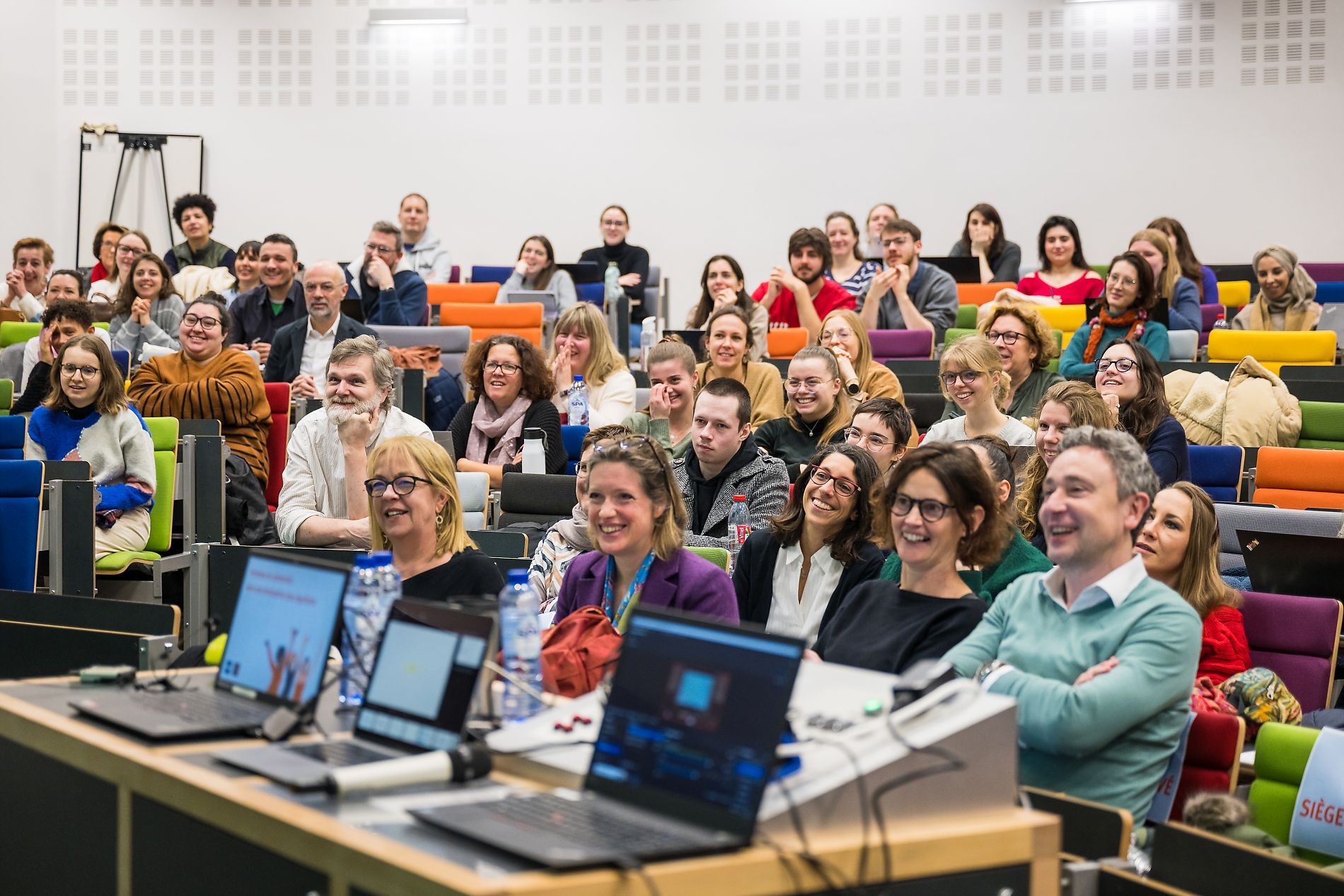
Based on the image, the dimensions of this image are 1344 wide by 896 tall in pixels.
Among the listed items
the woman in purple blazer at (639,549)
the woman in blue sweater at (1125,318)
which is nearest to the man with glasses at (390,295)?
the woman in blue sweater at (1125,318)

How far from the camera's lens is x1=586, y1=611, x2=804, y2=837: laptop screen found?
1.62 m

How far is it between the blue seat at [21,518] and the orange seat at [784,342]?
377 cm

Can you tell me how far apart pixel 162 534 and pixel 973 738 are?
4.00 metres

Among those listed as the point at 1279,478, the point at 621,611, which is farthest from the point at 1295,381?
the point at 621,611

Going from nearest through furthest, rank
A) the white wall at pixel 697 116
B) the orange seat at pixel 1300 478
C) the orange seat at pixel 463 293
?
1. the orange seat at pixel 1300 478
2. the orange seat at pixel 463 293
3. the white wall at pixel 697 116

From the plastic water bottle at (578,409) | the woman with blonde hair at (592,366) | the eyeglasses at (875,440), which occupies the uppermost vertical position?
the woman with blonde hair at (592,366)

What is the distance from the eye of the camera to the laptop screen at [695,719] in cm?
162

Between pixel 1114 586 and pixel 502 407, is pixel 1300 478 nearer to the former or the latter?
pixel 502 407

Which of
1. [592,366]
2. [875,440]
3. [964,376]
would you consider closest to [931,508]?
[875,440]

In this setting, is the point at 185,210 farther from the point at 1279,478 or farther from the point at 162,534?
the point at 1279,478

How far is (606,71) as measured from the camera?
11.7 metres

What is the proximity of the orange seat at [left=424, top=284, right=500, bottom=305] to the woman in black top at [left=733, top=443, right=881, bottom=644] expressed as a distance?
19.9ft

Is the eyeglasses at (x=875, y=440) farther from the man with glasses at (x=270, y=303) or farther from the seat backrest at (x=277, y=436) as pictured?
the man with glasses at (x=270, y=303)

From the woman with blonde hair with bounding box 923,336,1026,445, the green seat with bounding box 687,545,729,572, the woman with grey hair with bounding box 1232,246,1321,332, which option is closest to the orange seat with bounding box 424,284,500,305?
the woman with grey hair with bounding box 1232,246,1321,332
